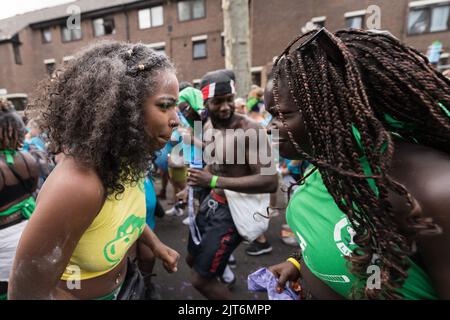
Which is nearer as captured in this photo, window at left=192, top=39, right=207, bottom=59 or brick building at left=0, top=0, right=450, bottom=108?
brick building at left=0, top=0, right=450, bottom=108

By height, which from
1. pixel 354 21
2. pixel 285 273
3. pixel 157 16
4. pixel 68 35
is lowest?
pixel 285 273

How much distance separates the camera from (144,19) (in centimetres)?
1788

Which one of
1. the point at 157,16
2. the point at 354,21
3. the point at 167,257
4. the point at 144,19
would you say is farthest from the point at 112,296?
the point at 144,19

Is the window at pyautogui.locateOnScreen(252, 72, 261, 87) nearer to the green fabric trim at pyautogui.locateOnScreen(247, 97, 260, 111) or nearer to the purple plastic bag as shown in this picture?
the green fabric trim at pyautogui.locateOnScreen(247, 97, 260, 111)

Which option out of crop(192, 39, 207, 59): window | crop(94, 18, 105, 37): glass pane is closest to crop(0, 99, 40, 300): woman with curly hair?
crop(192, 39, 207, 59): window

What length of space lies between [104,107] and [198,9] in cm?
1807

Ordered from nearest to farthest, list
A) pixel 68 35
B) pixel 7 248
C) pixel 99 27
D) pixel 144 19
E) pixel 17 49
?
pixel 7 248, pixel 144 19, pixel 99 27, pixel 68 35, pixel 17 49

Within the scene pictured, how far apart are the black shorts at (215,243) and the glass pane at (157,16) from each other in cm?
1819

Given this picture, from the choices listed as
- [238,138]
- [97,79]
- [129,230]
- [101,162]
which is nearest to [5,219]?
[129,230]

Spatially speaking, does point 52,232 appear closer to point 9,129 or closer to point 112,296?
point 112,296

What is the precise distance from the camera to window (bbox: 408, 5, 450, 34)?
39.4 feet

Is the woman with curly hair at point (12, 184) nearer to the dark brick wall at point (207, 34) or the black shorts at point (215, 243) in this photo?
the black shorts at point (215, 243)

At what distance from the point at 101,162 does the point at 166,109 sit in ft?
1.26

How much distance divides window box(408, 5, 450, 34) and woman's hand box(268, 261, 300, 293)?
14526 mm
